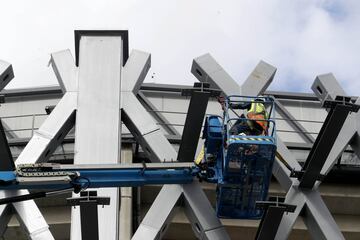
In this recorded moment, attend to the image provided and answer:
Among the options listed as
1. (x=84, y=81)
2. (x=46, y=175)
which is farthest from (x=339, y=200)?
(x=46, y=175)

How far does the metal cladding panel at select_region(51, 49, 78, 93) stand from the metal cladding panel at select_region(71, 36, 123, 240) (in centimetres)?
18

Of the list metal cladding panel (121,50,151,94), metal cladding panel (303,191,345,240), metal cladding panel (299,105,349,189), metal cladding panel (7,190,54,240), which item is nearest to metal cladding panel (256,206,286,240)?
metal cladding panel (303,191,345,240)

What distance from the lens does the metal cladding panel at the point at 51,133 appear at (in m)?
12.0

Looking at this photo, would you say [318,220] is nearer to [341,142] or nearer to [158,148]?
[341,142]

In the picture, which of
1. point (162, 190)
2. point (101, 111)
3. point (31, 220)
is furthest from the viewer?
point (101, 111)

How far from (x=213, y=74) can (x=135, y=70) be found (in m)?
1.72

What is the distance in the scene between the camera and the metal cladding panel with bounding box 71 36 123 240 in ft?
37.6

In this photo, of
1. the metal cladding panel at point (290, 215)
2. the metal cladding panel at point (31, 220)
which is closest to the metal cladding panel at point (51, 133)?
the metal cladding panel at point (31, 220)

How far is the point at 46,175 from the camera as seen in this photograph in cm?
1077

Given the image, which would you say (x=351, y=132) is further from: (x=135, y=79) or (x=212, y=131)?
(x=135, y=79)

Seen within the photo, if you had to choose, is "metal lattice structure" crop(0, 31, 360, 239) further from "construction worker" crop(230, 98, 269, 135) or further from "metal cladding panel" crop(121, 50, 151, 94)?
"construction worker" crop(230, 98, 269, 135)

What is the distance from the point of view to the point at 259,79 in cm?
1291

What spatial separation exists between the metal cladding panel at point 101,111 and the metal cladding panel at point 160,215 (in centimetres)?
53

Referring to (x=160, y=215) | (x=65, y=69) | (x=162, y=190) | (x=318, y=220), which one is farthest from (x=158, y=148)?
(x=318, y=220)
